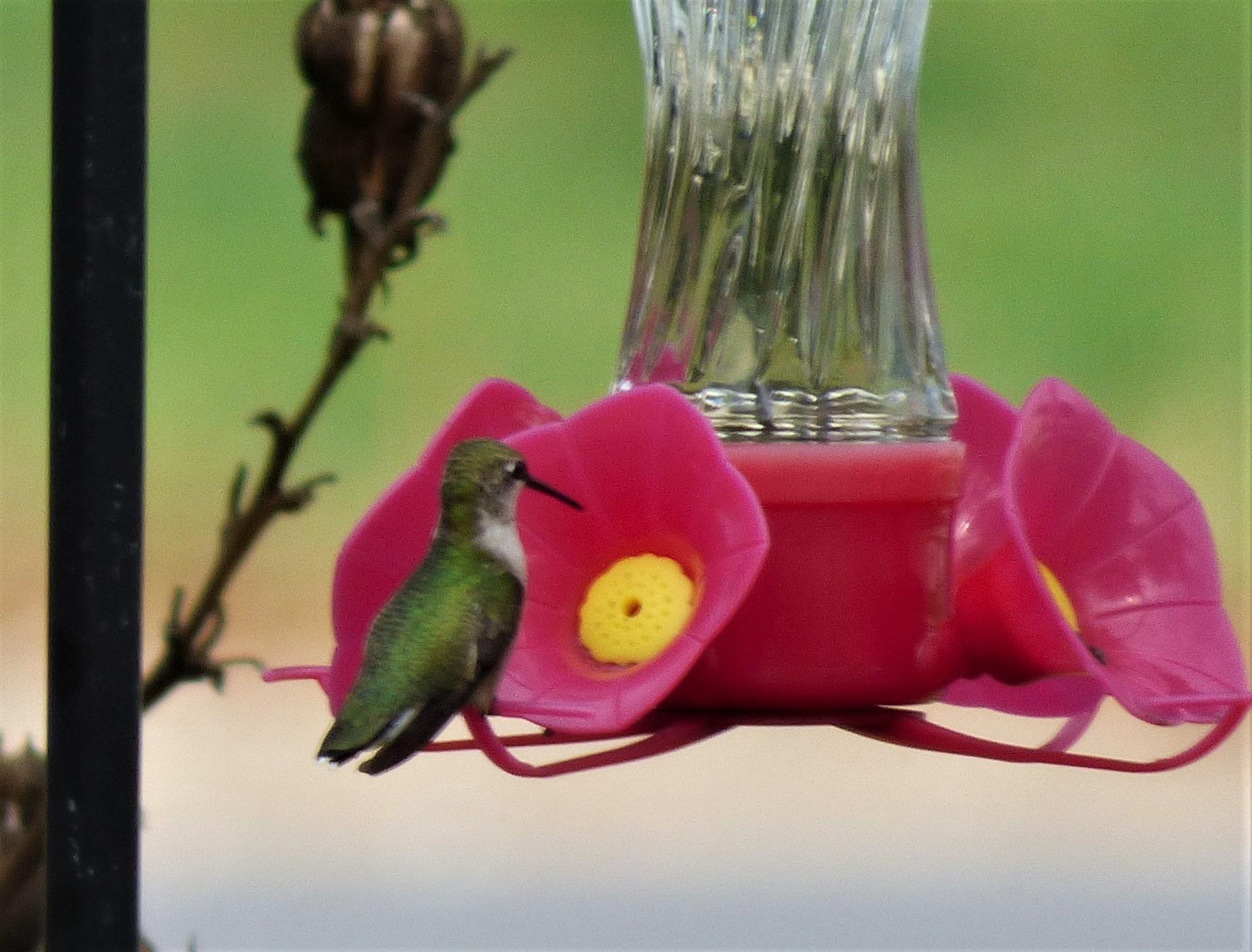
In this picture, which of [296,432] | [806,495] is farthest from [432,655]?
[296,432]

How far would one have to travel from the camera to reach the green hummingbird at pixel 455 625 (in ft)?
5.27

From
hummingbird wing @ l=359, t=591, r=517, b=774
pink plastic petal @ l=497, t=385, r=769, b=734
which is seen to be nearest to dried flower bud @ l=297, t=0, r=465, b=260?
pink plastic petal @ l=497, t=385, r=769, b=734

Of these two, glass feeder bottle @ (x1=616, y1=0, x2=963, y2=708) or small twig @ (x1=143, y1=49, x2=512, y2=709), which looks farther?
small twig @ (x1=143, y1=49, x2=512, y2=709)

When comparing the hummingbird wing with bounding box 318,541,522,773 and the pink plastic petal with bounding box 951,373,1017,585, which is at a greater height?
the pink plastic petal with bounding box 951,373,1017,585

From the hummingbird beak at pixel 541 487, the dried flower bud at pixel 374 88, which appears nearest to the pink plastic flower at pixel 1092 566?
the hummingbird beak at pixel 541 487

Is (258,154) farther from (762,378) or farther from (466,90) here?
(762,378)

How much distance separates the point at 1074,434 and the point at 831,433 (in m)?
0.25

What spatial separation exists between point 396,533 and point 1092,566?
71cm

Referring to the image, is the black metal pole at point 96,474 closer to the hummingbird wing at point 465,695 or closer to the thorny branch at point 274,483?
the hummingbird wing at point 465,695

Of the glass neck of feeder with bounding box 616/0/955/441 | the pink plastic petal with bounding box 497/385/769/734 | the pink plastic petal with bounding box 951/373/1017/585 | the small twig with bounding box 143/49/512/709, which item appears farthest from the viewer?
the small twig with bounding box 143/49/512/709

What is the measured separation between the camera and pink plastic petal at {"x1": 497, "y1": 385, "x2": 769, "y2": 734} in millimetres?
1481

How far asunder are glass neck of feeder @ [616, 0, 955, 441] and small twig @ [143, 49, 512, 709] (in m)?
0.53

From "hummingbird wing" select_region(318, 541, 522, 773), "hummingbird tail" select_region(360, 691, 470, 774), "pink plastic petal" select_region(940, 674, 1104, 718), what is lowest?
"pink plastic petal" select_region(940, 674, 1104, 718)

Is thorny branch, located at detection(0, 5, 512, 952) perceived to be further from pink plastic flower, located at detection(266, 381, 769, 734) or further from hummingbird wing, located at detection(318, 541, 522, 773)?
hummingbird wing, located at detection(318, 541, 522, 773)
